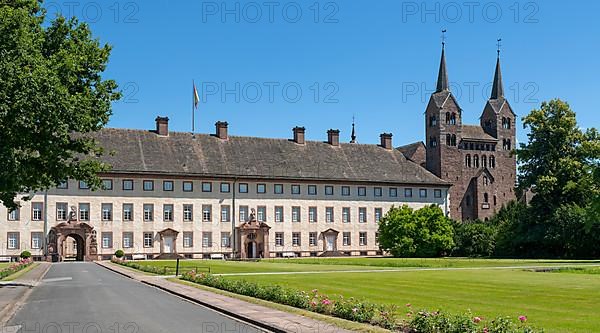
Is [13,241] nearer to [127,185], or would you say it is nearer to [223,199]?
[127,185]

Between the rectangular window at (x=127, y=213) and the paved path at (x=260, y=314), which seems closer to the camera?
the paved path at (x=260, y=314)

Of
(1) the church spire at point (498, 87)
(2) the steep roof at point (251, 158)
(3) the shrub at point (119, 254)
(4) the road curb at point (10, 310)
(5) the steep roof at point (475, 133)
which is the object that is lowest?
(3) the shrub at point (119, 254)

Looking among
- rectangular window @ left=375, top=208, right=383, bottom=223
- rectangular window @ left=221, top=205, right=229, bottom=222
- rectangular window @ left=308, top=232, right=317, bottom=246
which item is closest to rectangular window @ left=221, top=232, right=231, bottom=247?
rectangular window @ left=221, top=205, right=229, bottom=222

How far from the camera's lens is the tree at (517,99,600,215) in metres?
68.6

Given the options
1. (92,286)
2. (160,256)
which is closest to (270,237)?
(160,256)

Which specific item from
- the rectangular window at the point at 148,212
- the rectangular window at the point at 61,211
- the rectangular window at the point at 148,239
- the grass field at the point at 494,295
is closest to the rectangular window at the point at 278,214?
the rectangular window at the point at 148,212

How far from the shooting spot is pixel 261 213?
271ft

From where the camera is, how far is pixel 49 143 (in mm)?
26516

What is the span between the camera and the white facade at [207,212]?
240ft

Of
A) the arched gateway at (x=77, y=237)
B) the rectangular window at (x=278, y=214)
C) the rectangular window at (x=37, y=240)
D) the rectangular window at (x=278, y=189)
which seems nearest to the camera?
Answer: the arched gateway at (x=77, y=237)

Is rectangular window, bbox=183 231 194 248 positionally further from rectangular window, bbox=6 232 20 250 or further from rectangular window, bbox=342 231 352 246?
rectangular window, bbox=342 231 352 246

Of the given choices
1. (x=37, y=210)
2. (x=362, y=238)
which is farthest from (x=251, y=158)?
(x=37, y=210)

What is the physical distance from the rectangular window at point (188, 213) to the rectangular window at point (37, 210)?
15.0m

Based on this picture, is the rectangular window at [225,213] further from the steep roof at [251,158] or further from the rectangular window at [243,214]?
the steep roof at [251,158]
